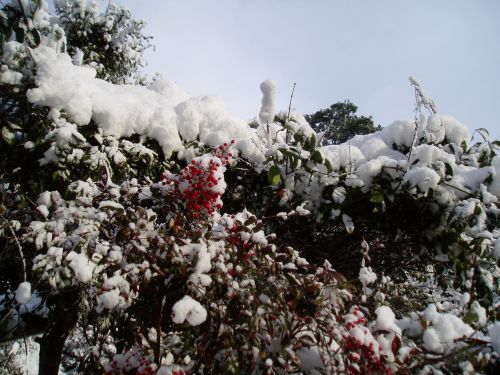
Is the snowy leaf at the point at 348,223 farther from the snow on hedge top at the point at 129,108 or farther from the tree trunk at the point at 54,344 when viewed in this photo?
the tree trunk at the point at 54,344

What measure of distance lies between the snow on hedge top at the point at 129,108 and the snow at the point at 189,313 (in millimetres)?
1808

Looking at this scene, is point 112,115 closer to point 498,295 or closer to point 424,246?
point 424,246

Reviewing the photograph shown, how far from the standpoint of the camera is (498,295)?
2.60 meters

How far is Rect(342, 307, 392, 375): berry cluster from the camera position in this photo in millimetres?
1326

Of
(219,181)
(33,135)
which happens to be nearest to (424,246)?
(219,181)

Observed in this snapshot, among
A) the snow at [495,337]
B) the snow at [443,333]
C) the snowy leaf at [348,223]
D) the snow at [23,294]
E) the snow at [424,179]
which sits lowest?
the snow at [23,294]

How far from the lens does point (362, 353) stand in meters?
1.38

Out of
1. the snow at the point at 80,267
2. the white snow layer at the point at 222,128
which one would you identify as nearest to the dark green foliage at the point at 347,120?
the white snow layer at the point at 222,128

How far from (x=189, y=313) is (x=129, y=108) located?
2122 mm

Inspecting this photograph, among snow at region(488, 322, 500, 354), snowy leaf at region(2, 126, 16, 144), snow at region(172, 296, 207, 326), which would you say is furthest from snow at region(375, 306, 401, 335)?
snowy leaf at region(2, 126, 16, 144)

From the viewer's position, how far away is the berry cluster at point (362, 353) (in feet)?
4.35

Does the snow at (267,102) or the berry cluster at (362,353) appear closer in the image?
the berry cluster at (362,353)

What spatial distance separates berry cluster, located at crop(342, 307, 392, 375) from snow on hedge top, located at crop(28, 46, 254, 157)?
1846mm

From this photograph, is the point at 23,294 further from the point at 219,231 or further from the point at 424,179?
the point at 424,179
